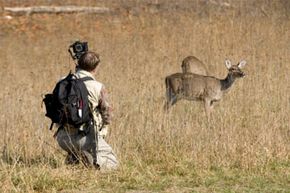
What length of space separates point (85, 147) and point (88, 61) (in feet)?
3.45

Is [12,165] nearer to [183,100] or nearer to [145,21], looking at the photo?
[183,100]

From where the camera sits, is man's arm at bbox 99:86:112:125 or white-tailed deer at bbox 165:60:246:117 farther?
white-tailed deer at bbox 165:60:246:117

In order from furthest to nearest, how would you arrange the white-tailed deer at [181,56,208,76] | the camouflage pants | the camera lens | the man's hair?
the white-tailed deer at [181,56,208,76]
the camera lens
the camouflage pants
the man's hair

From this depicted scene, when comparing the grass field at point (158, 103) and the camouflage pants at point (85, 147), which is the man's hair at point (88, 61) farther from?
the grass field at point (158, 103)

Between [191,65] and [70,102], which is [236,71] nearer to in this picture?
[191,65]

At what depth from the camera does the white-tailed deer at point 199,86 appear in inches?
553

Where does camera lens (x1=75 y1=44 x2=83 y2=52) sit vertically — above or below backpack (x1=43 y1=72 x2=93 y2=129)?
above

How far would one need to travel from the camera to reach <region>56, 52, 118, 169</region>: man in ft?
25.6

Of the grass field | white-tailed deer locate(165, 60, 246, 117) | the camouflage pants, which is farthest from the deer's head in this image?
the camouflage pants

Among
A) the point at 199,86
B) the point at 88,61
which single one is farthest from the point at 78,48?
the point at 199,86

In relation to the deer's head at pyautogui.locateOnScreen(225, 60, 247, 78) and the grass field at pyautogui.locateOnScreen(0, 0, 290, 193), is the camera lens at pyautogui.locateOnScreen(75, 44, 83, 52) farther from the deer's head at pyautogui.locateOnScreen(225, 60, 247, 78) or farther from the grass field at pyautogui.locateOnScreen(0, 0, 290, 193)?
the deer's head at pyautogui.locateOnScreen(225, 60, 247, 78)

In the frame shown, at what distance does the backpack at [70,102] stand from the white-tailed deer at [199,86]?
241 inches

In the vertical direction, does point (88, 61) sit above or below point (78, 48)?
below

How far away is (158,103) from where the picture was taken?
37.5 ft
